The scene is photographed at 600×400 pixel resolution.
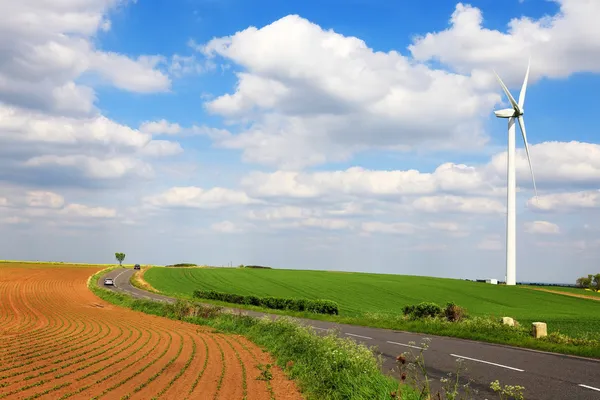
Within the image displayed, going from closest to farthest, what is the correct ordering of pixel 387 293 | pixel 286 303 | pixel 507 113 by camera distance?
pixel 286 303 → pixel 507 113 → pixel 387 293

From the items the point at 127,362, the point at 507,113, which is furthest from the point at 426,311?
the point at 507,113

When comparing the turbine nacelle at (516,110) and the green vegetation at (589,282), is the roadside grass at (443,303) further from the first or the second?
the green vegetation at (589,282)

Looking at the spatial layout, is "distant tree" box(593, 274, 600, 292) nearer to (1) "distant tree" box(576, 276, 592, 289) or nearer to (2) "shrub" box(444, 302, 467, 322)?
(1) "distant tree" box(576, 276, 592, 289)

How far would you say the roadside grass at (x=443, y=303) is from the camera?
24595mm

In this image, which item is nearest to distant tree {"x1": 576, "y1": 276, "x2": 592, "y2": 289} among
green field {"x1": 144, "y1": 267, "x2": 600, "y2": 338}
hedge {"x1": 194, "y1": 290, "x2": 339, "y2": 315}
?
green field {"x1": 144, "y1": 267, "x2": 600, "y2": 338}

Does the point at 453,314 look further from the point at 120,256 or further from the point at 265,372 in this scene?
the point at 120,256

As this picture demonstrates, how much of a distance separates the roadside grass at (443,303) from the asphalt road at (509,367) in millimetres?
1866

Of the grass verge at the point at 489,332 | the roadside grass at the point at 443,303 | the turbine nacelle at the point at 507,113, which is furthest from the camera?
the turbine nacelle at the point at 507,113

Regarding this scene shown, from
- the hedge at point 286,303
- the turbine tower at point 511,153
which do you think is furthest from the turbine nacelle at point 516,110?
the hedge at point 286,303

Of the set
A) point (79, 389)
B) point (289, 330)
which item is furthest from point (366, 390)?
point (289, 330)

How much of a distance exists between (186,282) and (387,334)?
64515 mm

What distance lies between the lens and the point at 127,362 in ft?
64.7

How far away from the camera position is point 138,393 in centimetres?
1494

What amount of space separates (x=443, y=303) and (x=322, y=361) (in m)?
47.9
